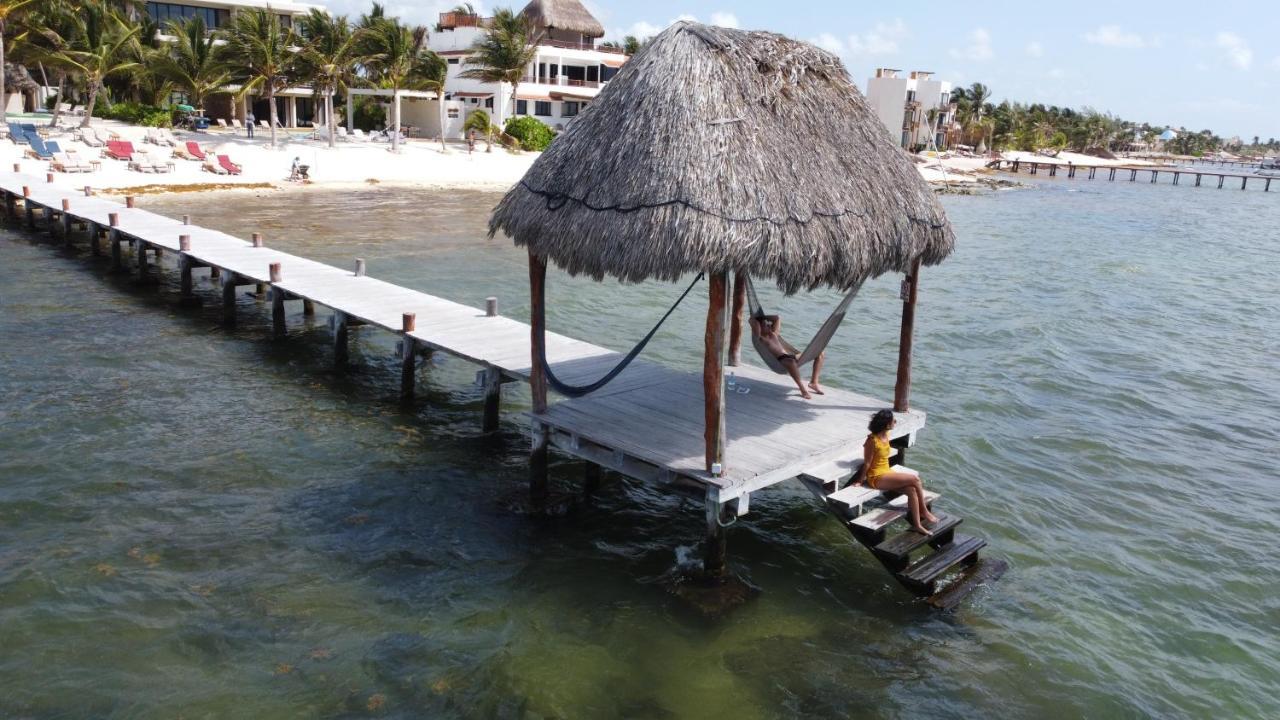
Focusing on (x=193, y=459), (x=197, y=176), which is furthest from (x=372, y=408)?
(x=197, y=176)

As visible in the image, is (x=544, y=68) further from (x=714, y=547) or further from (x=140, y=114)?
(x=714, y=547)

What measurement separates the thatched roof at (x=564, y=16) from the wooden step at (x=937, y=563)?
58373 millimetres

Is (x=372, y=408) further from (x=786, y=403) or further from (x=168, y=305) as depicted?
(x=168, y=305)

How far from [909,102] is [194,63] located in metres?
66.3

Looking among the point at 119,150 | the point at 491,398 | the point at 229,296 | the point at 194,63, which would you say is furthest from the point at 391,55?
the point at 491,398

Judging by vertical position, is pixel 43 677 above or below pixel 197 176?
below

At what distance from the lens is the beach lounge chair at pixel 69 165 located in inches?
1298

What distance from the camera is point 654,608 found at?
8.60 m

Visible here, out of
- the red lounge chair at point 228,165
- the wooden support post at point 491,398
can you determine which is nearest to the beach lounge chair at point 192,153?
the red lounge chair at point 228,165

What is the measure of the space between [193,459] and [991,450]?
33.9ft

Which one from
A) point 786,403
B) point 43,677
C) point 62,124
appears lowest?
point 43,677

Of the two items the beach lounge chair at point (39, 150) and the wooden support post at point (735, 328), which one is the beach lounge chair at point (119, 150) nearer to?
the beach lounge chair at point (39, 150)

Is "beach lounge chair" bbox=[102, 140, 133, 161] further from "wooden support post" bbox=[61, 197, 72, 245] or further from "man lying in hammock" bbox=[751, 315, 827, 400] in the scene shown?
"man lying in hammock" bbox=[751, 315, 827, 400]

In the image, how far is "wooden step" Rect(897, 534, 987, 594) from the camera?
8344 millimetres
